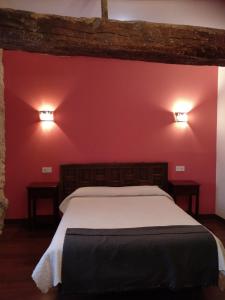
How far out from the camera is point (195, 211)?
4.09m

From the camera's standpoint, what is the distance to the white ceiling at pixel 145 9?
8.21 ft

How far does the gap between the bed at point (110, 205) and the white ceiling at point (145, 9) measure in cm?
206

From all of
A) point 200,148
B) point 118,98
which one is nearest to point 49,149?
point 118,98

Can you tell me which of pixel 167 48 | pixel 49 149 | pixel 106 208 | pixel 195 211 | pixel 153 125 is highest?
pixel 167 48

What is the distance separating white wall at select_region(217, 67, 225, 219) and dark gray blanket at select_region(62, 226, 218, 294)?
82.9 inches

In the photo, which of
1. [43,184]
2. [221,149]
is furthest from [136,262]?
[221,149]

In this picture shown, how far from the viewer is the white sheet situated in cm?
206

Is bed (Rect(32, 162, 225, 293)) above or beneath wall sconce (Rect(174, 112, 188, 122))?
beneath

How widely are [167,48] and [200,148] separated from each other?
2.63m

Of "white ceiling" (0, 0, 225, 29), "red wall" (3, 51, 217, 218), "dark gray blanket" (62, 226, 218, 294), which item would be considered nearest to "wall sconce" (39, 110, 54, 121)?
"red wall" (3, 51, 217, 218)

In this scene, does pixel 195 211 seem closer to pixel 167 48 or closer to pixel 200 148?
pixel 200 148

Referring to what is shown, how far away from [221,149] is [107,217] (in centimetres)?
238

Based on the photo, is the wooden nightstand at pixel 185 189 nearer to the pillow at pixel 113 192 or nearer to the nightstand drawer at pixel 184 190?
the nightstand drawer at pixel 184 190

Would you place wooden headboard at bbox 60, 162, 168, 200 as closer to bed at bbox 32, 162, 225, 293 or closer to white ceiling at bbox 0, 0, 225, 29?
bed at bbox 32, 162, 225, 293
